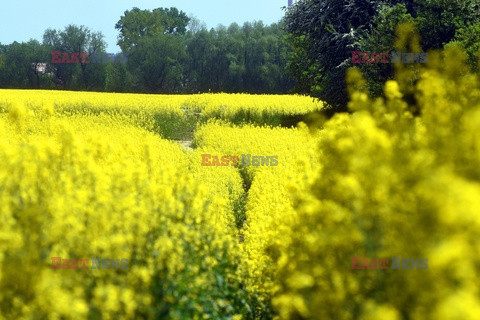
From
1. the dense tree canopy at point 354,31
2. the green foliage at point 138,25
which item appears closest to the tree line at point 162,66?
the green foliage at point 138,25

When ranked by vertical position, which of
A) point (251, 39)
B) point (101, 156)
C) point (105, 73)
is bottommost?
point (101, 156)

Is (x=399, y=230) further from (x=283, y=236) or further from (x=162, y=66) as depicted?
(x=162, y=66)

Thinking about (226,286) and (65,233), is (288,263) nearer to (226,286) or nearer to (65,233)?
(226,286)

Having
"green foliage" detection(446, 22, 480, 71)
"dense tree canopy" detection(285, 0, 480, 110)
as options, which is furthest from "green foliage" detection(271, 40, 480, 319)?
"dense tree canopy" detection(285, 0, 480, 110)

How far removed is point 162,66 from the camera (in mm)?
63188

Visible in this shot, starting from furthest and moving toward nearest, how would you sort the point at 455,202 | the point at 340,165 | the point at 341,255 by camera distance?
1. the point at 340,165
2. the point at 341,255
3. the point at 455,202

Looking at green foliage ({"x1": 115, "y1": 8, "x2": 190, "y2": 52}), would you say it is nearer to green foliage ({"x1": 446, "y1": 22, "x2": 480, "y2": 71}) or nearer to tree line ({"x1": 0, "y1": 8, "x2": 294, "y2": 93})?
tree line ({"x1": 0, "y1": 8, "x2": 294, "y2": 93})

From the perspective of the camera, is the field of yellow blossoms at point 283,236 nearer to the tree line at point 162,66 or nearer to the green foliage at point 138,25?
the tree line at point 162,66

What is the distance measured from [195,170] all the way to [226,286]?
6296mm

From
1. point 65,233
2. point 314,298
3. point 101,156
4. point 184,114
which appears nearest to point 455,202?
point 314,298

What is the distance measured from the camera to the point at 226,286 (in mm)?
4801

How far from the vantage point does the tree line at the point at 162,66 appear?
6166 cm

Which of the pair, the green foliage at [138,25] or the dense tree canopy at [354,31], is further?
the green foliage at [138,25]

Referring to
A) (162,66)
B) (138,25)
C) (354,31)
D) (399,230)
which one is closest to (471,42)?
(354,31)
